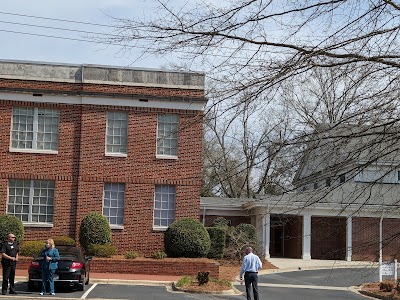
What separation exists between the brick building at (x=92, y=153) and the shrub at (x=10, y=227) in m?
1.21

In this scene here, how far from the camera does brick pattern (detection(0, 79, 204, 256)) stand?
28.2 meters

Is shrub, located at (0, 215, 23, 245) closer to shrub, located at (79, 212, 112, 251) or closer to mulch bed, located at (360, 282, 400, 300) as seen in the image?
shrub, located at (79, 212, 112, 251)

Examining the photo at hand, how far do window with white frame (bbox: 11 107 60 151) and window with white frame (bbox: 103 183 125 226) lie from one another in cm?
326

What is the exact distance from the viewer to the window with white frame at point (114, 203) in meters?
28.6

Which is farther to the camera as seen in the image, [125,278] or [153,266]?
[153,266]

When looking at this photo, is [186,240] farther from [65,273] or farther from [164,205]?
[65,273]

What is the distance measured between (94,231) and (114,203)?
6.75ft

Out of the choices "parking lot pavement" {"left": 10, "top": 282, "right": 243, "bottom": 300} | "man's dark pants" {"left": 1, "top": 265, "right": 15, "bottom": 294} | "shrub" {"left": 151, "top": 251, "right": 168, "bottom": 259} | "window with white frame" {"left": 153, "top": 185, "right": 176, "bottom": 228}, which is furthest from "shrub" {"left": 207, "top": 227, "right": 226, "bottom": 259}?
"man's dark pants" {"left": 1, "top": 265, "right": 15, "bottom": 294}

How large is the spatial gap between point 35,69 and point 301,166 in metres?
25.1

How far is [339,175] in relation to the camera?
17.7 feet

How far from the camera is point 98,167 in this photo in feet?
93.8

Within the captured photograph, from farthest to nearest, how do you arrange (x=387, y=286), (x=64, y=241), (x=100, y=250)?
(x=64, y=241)
(x=100, y=250)
(x=387, y=286)

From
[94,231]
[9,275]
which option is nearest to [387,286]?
[94,231]

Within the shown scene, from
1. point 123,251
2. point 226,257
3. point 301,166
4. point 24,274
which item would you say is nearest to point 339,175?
point 301,166
